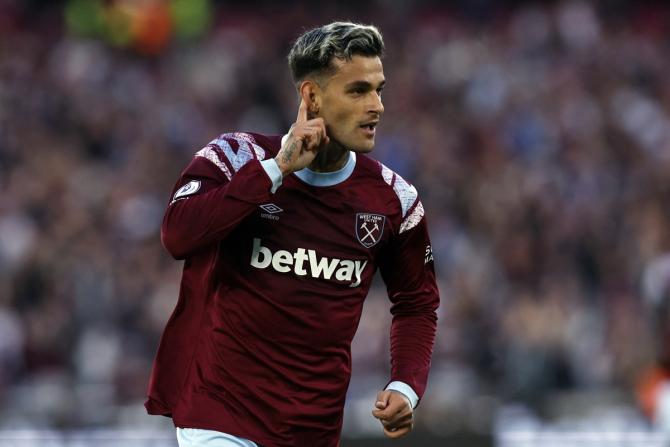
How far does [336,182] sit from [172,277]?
7387mm

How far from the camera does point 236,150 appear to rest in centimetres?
470

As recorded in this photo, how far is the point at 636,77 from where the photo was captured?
1570cm

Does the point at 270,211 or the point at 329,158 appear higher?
the point at 329,158

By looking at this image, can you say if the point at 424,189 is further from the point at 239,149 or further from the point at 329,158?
the point at 239,149

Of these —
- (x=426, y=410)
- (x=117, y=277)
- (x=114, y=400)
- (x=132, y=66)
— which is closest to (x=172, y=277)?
(x=117, y=277)

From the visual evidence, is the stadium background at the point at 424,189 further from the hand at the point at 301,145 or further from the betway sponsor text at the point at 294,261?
the hand at the point at 301,145

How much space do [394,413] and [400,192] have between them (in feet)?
2.62

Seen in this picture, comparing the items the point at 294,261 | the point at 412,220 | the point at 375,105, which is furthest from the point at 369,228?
the point at 375,105

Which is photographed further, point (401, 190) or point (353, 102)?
point (401, 190)

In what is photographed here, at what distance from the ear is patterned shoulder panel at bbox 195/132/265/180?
219mm

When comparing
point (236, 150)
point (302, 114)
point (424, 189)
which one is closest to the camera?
point (302, 114)

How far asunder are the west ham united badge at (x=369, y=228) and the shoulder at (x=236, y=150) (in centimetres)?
39

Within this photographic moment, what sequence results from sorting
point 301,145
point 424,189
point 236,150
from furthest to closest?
point 424,189
point 236,150
point 301,145

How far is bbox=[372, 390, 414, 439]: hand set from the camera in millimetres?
4754
